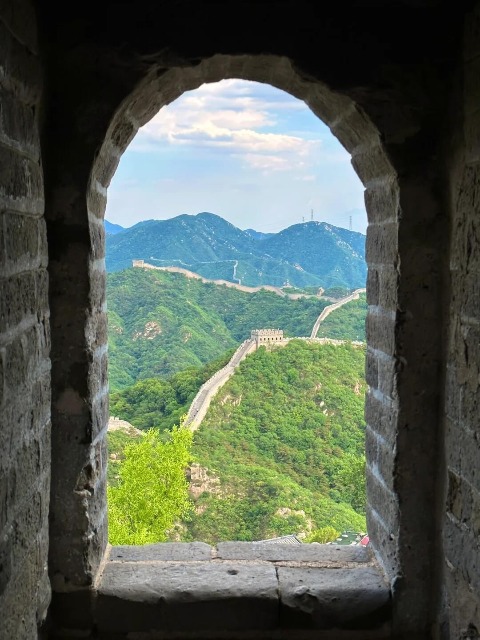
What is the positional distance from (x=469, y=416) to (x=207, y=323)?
89.2ft

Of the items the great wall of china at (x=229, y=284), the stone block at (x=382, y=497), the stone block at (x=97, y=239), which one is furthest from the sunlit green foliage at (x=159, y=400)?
the stone block at (x=97, y=239)

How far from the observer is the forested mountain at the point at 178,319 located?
2427 cm

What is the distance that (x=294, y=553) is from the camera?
96.6 inches

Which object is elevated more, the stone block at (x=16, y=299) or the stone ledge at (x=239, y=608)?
the stone block at (x=16, y=299)

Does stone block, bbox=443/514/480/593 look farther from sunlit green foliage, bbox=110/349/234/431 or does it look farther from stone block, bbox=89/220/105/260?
sunlit green foliage, bbox=110/349/234/431

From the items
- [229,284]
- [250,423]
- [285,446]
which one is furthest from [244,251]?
[285,446]

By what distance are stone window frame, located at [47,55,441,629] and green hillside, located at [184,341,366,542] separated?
9.58 m

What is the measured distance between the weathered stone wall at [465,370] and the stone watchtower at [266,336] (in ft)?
61.3

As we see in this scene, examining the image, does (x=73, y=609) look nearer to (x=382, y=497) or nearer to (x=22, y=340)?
(x=22, y=340)

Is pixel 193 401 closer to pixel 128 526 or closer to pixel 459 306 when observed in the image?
pixel 128 526

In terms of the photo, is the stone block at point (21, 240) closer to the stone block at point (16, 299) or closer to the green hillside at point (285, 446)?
the stone block at point (16, 299)

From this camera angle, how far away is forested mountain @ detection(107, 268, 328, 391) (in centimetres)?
2427

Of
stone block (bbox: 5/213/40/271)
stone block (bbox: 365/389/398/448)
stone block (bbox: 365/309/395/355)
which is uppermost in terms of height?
stone block (bbox: 5/213/40/271)

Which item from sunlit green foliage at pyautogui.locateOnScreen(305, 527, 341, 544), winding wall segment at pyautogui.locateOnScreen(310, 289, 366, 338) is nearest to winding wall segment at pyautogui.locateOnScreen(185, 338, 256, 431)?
winding wall segment at pyautogui.locateOnScreen(310, 289, 366, 338)
